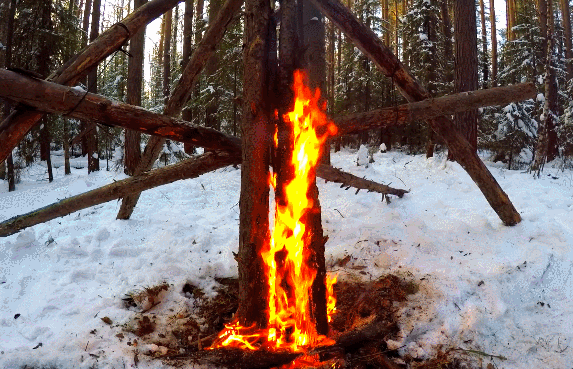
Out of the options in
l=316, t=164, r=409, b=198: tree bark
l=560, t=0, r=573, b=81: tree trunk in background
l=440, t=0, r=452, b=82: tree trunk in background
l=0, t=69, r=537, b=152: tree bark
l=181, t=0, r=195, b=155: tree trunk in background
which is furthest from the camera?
l=560, t=0, r=573, b=81: tree trunk in background

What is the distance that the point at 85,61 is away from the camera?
4207mm

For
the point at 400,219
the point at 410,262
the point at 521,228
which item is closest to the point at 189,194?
the point at 400,219

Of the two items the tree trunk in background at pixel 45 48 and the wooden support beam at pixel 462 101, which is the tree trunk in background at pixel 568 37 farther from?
the tree trunk in background at pixel 45 48

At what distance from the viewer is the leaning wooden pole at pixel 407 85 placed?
466cm

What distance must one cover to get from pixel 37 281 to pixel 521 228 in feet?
20.6

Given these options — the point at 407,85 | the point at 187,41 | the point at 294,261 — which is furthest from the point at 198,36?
the point at 294,261

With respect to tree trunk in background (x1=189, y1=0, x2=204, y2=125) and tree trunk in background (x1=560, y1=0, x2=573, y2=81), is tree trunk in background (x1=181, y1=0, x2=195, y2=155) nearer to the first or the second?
tree trunk in background (x1=189, y1=0, x2=204, y2=125)

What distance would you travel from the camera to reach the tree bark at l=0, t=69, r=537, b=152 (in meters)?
3.41

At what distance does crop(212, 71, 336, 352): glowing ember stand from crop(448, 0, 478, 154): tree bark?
6552 mm

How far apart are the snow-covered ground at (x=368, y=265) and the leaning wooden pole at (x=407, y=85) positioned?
441 millimetres

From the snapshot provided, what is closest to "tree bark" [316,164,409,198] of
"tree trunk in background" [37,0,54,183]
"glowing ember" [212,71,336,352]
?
"glowing ember" [212,71,336,352]

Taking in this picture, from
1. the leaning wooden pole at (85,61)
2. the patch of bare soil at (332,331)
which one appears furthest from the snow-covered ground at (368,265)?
the leaning wooden pole at (85,61)

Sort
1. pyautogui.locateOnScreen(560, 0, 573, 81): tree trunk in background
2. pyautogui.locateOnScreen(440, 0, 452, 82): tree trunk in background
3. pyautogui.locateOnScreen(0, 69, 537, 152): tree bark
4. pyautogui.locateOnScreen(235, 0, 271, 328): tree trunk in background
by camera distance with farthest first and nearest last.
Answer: pyautogui.locateOnScreen(560, 0, 573, 81): tree trunk in background, pyautogui.locateOnScreen(440, 0, 452, 82): tree trunk in background, pyautogui.locateOnScreen(235, 0, 271, 328): tree trunk in background, pyautogui.locateOnScreen(0, 69, 537, 152): tree bark

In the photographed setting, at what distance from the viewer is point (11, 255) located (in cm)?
499
